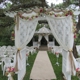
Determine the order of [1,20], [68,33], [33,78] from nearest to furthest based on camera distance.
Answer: [68,33]
[33,78]
[1,20]

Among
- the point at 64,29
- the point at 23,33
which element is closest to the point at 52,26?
the point at 64,29

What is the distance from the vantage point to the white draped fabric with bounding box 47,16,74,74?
654 centimetres

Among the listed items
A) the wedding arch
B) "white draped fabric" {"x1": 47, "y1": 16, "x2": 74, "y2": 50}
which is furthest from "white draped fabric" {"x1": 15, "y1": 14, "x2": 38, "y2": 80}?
"white draped fabric" {"x1": 47, "y1": 16, "x2": 74, "y2": 50}

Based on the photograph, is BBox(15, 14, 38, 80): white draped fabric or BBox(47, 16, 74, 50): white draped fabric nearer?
BBox(47, 16, 74, 50): white draped fabric

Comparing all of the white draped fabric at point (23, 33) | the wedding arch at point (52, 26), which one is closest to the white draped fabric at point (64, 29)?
the wedding arch at point (52, 26)

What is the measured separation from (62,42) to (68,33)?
1.57 feet

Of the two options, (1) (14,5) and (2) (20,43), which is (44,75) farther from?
(1) (14,5)

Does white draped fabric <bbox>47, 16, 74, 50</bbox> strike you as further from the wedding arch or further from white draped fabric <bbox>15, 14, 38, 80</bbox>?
white draped fabric <bbox>15, 14, 38, 80</bbox>

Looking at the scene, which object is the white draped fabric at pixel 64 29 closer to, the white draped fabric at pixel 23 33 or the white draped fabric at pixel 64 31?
the white draped fabric at pixel 64 31

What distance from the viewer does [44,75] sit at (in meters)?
7.91

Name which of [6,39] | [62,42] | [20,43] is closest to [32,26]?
[20,43]

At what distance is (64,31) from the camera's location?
6.66m

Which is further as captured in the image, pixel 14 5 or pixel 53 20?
pixel 14 5

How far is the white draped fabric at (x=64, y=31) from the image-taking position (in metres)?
6.54
